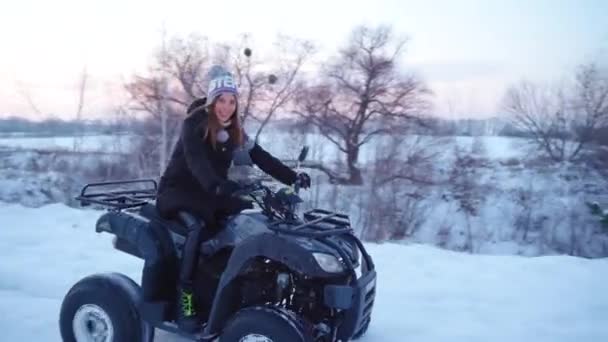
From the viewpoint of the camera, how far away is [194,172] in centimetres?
361

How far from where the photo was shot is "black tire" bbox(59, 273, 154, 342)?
3762 mm

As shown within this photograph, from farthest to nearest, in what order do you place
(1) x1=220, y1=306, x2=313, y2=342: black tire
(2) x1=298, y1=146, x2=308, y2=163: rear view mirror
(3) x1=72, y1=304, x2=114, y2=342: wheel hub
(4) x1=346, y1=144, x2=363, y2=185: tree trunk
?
1. (4) x1=346, y1=144, x2=363, y2=185: tree trunk
2. (3) x1=72, y1=304, x2=114, y2=342: wheel hub
3. (2) x1=298, y1=146, x2=308, y2=163: rear view mirror
4. (1) x1=220, y1=306, x2=313, y2=342: black tire

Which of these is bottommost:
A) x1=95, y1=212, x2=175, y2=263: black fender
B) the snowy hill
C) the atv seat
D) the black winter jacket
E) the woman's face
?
the snowy hill

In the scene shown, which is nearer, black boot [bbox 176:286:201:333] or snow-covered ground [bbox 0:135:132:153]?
black boot [bbox 176:286:201:333]

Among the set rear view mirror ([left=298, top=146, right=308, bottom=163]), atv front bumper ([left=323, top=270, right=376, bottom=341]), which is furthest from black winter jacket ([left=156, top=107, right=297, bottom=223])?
atv front bumper ([left=323, top=270, right=376, bottom=341])

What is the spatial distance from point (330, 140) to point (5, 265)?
72.9 feet

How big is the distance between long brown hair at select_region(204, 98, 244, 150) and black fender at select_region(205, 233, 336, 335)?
2.84 ft

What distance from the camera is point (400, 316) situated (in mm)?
4820

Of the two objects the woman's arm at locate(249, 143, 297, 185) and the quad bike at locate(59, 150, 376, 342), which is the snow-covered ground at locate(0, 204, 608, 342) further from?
the woman's arm at locate(249, 143, 297, 185)

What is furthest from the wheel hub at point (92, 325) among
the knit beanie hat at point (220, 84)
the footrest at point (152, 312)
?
the knit beanie hat at point (220, 84)

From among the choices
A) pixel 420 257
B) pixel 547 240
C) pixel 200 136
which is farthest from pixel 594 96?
pixel 200 136

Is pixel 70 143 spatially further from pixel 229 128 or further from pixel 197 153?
pixel 197 153

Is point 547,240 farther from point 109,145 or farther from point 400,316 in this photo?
point 109,145

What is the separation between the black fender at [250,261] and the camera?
3.21m
